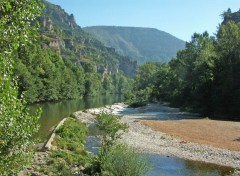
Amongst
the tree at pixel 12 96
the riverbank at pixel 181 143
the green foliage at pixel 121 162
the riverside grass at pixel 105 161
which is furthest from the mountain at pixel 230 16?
the tree at pixel 12 96

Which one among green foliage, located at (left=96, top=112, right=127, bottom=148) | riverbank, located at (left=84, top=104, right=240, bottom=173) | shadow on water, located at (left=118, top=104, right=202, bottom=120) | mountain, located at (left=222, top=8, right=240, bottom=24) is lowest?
shadow on water, located at (left=118, top=104, right=202, bottom=120)

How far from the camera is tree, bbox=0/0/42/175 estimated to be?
7344mm

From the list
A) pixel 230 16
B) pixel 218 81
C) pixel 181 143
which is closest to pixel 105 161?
pixel 181 143

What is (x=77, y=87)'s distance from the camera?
538 feet

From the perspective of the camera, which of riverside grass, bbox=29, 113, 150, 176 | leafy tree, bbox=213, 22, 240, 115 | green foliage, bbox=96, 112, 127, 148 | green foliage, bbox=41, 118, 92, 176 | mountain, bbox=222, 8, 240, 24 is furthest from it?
mountain, bbox=222, 8, 240, 24

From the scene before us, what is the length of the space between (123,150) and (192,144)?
22.3 meters

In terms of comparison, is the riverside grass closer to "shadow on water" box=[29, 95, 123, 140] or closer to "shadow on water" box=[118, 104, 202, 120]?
"shadow on water" box=[29, 95, 123, 140]

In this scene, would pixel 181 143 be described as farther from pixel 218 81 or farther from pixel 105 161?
pixel 218 81

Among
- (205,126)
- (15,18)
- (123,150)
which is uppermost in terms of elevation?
(15,18)

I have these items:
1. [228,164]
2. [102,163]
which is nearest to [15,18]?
[102,163]

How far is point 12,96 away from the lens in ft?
24.4

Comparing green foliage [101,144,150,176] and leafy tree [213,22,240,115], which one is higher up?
leafy tree [213,22,240,115]

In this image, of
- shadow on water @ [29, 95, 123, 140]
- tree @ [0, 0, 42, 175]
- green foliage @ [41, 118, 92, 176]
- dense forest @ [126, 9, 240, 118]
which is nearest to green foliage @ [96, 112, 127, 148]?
green foliage @ [41, 118, 92, 176]

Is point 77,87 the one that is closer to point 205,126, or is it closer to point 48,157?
point 205,126
